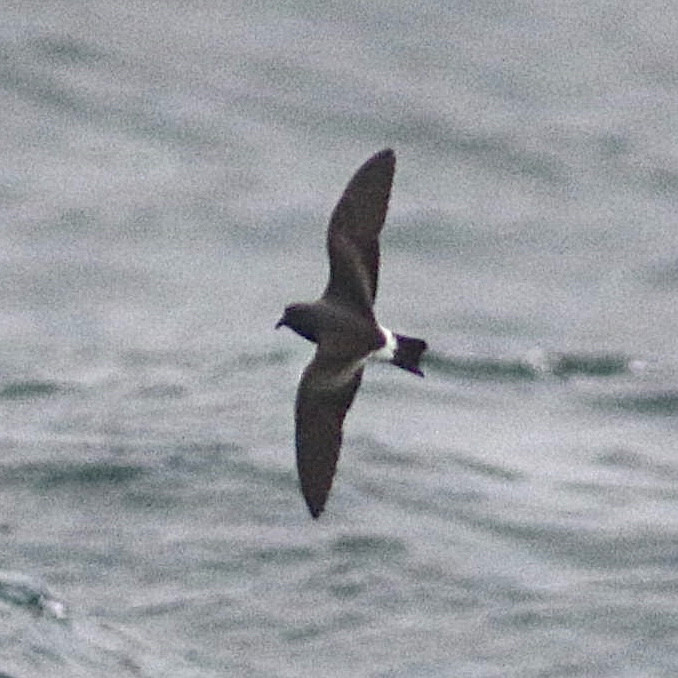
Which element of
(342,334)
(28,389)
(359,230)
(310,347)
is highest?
(359,230)

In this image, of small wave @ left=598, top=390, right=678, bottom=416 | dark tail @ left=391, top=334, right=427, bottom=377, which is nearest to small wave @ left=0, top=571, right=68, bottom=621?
dark tail @ left=391, top=334, right=427, bottom=377

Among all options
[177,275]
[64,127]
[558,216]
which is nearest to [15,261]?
[177,275]

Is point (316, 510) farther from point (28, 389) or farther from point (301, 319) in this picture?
point (28, 389)

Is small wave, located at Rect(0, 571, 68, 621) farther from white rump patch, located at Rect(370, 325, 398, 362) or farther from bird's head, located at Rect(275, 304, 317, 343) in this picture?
white rump patch, located at Rect(370, 325, 398, 362)

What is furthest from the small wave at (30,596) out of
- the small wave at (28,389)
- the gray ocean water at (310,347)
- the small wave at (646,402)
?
the small wave at (646,402)

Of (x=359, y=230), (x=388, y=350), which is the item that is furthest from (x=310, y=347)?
(x=388, y=350)

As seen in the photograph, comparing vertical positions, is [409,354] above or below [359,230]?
below

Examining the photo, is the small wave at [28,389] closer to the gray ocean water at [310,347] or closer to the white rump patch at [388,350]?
the gray ocean water at [310,347]

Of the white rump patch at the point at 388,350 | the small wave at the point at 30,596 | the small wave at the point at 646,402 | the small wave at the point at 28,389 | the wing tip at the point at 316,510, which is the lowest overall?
the small wave at the point at 30,596
